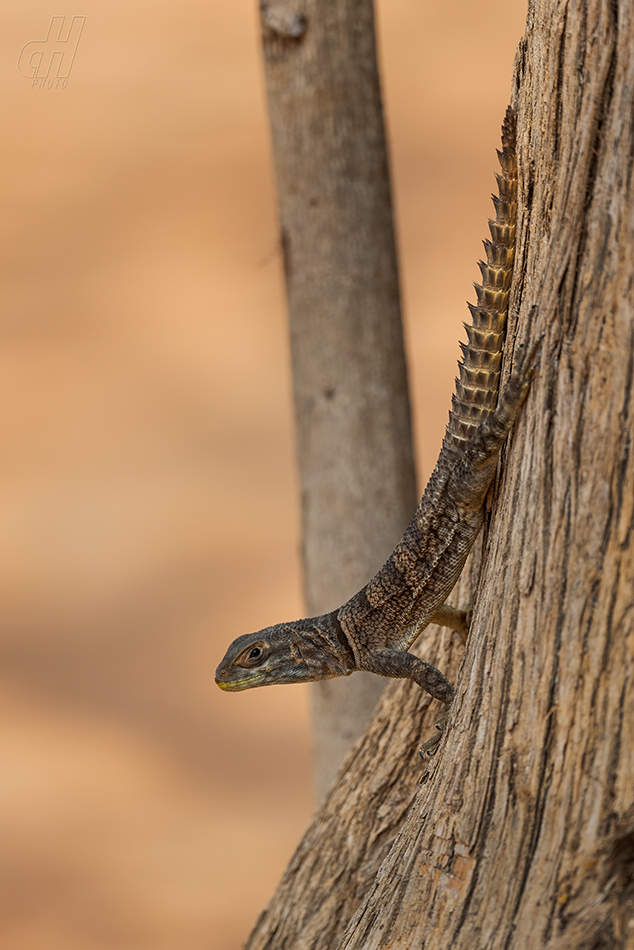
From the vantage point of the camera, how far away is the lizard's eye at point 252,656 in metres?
3.14

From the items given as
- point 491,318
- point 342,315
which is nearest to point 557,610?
point 491,318

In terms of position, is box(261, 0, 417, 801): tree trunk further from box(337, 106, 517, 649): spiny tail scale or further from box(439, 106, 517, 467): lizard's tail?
box(439, 106, 517, 467): lizard's tail

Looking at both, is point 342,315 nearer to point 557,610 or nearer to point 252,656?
point 252,656

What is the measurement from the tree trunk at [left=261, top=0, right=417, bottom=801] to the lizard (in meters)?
2.04

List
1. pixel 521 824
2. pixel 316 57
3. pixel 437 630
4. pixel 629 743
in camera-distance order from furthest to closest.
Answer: pixel 316 57 < pixel 437 630 < pixel 521 824 < pixel 629 743

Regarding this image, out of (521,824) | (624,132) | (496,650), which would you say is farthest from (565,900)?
(624,132)

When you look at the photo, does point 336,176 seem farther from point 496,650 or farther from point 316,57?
point 496,650

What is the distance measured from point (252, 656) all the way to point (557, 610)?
1.36 meters

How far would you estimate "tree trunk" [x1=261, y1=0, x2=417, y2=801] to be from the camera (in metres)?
5.04

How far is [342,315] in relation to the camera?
17.0ft

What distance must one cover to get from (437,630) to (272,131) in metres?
3.08

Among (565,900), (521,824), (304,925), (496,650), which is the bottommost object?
(304,925)

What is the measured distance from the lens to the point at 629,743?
1916 mm

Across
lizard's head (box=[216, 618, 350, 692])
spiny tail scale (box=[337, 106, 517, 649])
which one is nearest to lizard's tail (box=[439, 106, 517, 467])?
spiny tail scale (box=[337, 106, 517, 649])
